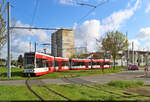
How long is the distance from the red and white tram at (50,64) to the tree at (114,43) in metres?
3.21

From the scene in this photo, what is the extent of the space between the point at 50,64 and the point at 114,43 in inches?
→ 665

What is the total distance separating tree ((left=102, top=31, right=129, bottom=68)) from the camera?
36.8m

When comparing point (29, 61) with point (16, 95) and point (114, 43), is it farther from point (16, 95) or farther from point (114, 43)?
point (114, 43)

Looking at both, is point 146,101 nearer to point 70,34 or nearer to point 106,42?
point 106,42

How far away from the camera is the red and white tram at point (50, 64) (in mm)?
19750

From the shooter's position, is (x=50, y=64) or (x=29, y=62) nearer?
(x=29, y=62)

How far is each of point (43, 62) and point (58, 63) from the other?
10.0 meters

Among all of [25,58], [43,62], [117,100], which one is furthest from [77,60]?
[117,100]

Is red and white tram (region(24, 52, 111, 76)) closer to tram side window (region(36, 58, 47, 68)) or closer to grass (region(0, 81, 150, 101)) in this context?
tram side window (region(36, 58, 47, 68))

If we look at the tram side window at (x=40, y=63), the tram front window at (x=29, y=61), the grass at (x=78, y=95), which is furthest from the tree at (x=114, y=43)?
the grass at (x=78, y=95)

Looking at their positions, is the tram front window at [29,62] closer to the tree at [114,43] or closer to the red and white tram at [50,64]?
the red and white tram at [50,64]

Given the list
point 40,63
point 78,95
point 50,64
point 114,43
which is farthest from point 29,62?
point 114,43

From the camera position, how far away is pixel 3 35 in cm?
1844

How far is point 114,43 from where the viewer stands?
36.7 metres
